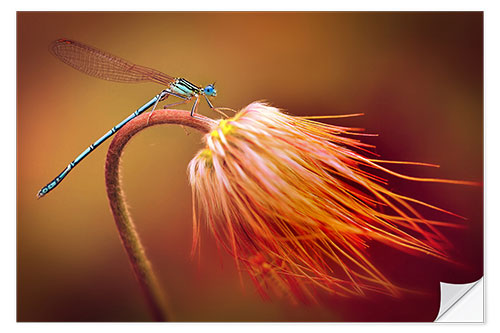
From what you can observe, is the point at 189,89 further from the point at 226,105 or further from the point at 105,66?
the point at 105,66

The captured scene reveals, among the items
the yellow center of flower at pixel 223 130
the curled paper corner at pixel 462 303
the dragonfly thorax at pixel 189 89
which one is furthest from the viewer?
the curled paper corner at pixel 462 303

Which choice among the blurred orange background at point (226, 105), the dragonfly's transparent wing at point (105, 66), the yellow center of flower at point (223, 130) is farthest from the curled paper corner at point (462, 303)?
the dragonfly's transparent wing at point (105, 66)

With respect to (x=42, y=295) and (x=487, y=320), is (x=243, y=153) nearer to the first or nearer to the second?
(x=42, y=295)

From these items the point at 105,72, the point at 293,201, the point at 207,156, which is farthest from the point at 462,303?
the point at 105,72

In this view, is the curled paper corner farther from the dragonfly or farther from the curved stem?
the dragonfly

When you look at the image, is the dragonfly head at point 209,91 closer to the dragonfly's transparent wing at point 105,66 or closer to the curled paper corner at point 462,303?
the dragonfly's transparent wing at point 105,66

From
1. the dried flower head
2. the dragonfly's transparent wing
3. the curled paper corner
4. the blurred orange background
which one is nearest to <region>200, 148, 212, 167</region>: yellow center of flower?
the dried flower head
